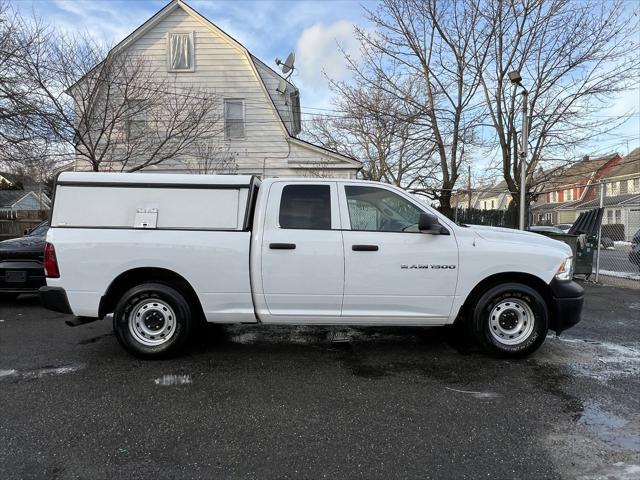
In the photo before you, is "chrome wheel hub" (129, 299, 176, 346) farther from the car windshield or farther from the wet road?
the car windshield

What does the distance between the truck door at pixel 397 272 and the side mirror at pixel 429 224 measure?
106 millimetres

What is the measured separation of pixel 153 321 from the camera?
462cm

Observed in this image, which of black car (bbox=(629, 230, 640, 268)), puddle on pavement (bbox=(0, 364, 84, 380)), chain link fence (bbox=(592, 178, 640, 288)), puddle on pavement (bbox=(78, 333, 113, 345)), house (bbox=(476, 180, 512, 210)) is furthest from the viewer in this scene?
house (bbox=(476, 180, 512, 210))

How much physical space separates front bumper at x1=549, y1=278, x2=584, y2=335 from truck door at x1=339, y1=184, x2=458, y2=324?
1069mm

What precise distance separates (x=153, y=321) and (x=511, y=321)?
150 inches

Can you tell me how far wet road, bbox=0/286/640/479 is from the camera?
2732mm

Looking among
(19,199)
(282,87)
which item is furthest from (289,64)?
(19,199)

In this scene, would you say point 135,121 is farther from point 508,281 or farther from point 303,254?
point 508,281

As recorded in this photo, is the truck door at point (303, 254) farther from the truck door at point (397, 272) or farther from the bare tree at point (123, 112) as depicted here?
the bare tree at point (123, 112)

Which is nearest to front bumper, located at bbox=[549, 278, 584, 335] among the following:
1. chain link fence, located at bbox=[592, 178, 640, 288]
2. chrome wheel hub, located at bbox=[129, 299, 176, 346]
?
chrome wheel hub, located at bbox=[129, 299, 176, 346]

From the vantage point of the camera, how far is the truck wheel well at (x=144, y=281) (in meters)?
4.57

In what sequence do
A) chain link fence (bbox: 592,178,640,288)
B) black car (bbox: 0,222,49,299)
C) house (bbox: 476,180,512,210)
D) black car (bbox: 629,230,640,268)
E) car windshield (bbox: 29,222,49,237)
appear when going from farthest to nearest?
1. house (bbox: 476,180,512,210)
2. black car (bbox: 629,230,640,268)
3. chain link fence (bbox: 592,178,640,288)
4. car windshield (bbox: 29,222,49,237)
5. black car (bbox: 0,222,49,299)

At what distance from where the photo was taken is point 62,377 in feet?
13.7

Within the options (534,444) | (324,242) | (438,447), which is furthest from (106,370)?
(534,444)
